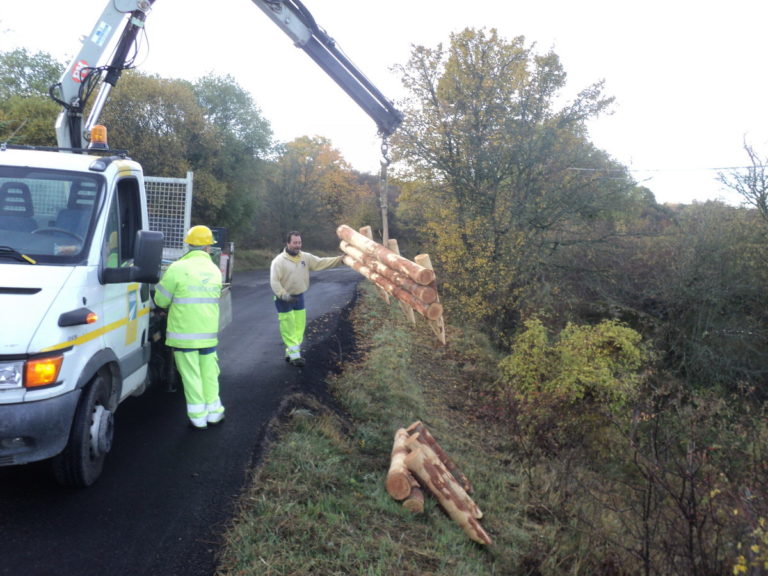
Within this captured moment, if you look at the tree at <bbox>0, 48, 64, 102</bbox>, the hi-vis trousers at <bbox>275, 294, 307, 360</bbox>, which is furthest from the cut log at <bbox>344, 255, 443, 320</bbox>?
the tree at <bbox>0, 48, 64, 102</bbox>

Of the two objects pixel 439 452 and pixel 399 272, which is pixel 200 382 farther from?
Result: pixel 439 452

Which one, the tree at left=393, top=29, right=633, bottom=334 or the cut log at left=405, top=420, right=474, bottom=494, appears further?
Result: the tree at left=393, top=29, right=633, bottom=334

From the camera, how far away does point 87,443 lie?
4.18m

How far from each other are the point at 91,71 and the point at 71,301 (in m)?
4.10

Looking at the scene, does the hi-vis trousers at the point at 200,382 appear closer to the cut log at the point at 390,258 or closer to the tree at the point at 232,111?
the cut log at the point at 390,258

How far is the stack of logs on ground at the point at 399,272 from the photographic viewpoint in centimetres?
622

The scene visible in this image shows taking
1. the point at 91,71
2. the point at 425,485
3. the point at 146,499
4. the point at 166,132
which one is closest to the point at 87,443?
the point at 146,499

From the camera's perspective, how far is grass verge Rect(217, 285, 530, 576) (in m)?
3.91

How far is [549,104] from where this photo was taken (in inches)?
681

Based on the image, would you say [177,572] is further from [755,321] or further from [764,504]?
[755,321]

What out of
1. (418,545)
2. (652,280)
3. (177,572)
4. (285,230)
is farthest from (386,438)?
(285,230)

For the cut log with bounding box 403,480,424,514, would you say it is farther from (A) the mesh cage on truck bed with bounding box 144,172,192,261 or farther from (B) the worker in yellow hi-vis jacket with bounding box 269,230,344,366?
(A) the mesh cage on truck bed with bounding box 144,172,192,261

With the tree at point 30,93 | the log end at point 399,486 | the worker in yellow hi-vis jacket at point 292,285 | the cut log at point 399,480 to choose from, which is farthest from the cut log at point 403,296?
the tree at point 30,93

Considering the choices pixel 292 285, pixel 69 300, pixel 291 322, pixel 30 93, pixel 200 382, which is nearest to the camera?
pixel 69 300
